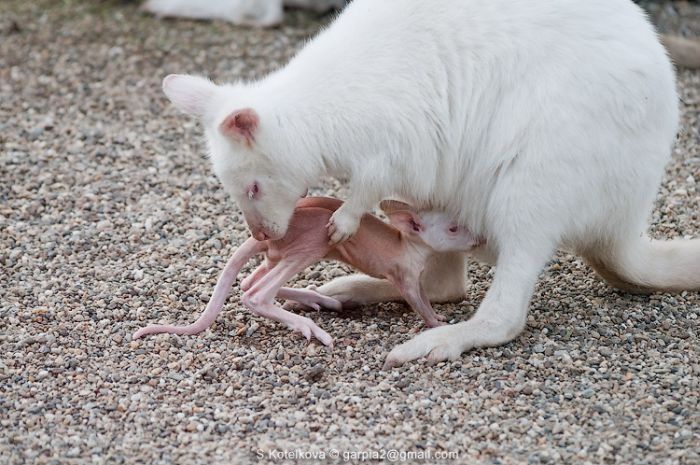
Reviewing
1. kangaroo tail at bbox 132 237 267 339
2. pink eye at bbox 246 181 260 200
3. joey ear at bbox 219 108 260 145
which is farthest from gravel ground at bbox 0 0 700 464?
joey ear at bbox 219 108 260 145

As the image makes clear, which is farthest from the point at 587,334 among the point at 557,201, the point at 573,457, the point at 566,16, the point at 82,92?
the point at 82,92

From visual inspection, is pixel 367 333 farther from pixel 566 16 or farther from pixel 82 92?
pixel 82 92

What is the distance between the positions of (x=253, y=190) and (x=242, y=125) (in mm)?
254

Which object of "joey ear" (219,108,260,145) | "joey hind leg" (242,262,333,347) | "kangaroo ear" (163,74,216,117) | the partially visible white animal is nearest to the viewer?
"joey ear" (219,108,260,145)

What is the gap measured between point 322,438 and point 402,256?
2.99 ft

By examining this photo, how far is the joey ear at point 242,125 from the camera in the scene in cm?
345

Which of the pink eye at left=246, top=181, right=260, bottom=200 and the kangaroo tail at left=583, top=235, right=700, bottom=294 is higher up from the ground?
the pink eye at left=246, top=181, right=260, bottom=200

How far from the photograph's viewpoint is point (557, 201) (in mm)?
3605

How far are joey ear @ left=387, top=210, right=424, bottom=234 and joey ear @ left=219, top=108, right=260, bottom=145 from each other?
68cm

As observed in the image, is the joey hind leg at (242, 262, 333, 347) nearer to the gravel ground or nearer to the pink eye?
the gravel ground

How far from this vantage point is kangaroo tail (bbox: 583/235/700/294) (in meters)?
3.98

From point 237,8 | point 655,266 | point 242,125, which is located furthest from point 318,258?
point 237,8

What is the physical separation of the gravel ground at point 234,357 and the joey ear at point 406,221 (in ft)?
1.12

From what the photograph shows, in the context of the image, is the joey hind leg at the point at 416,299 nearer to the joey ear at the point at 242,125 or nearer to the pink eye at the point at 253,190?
the pink eye at the point at 253,190
